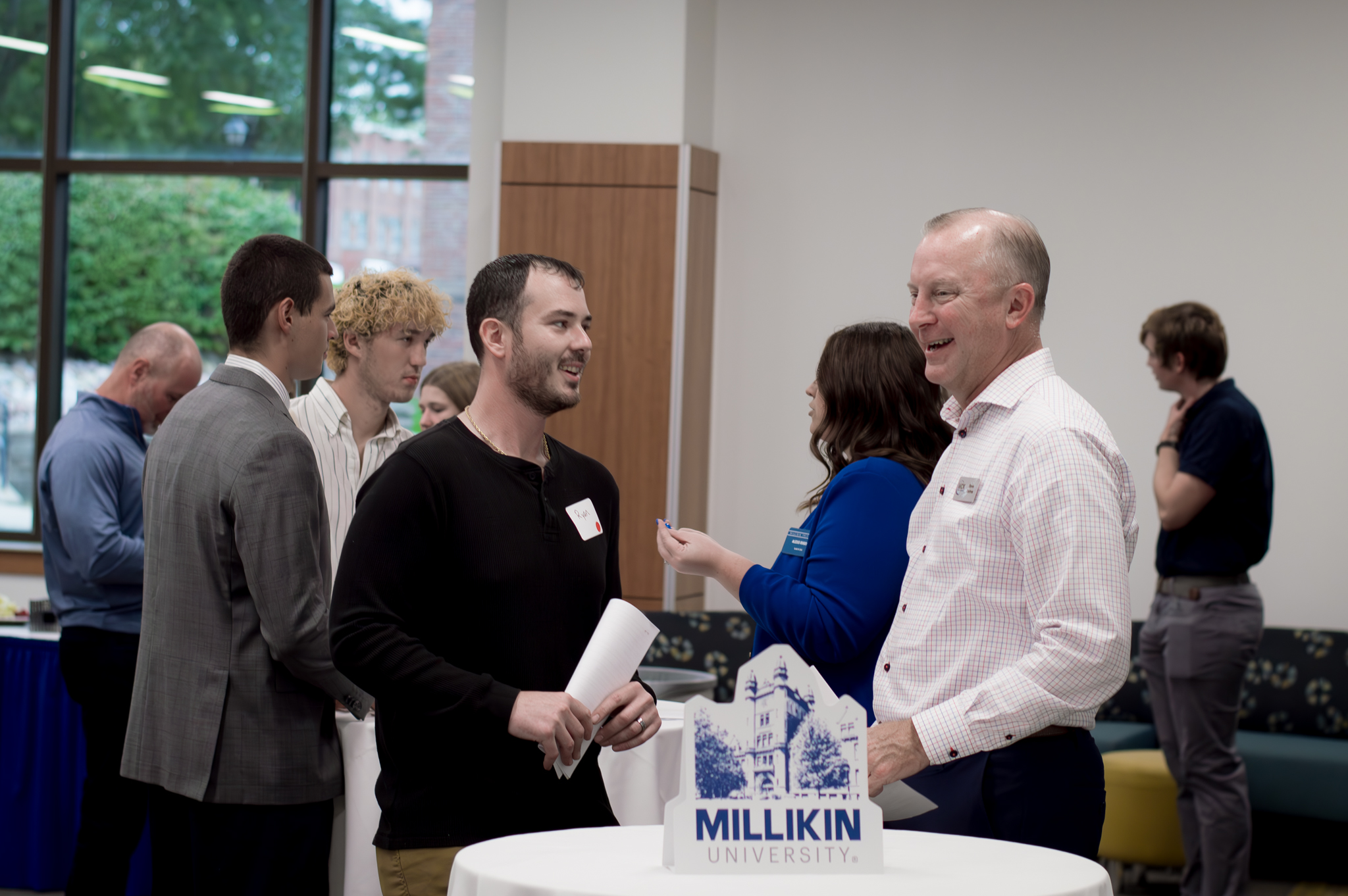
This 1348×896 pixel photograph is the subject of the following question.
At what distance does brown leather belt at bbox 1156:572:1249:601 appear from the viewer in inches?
168

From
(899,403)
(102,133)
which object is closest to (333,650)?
(899,403)

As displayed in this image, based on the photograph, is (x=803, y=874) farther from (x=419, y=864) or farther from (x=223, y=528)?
(x=223, y=528)

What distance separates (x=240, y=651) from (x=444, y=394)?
5.93 feet

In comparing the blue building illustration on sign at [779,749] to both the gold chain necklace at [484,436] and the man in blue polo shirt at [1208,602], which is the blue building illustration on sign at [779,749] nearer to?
the gold chain necklace at [484,436]

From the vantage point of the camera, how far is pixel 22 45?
21.5ft

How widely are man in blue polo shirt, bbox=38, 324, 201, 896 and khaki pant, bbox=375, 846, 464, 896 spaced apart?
2.01 metres

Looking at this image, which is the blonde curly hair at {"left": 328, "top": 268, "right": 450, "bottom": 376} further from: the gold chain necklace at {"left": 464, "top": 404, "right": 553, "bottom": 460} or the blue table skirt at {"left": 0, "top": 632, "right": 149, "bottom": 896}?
the blue table skirt at {"left": 0, "top": 632, "right": 149, "bottom": 896}

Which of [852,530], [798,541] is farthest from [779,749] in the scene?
[798,541]

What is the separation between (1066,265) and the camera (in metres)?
5.29

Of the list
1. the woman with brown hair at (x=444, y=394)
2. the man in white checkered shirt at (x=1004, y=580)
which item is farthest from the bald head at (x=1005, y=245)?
the woman with brown hair at (x=444, y=394)

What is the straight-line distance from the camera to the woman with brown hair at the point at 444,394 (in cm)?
405

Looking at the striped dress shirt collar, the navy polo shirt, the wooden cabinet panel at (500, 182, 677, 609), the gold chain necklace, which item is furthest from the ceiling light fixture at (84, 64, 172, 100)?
the gold chain necklace

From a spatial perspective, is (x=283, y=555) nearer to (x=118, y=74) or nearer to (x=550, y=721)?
(x=550, y=721)

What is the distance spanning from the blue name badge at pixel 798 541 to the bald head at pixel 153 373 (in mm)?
2491
